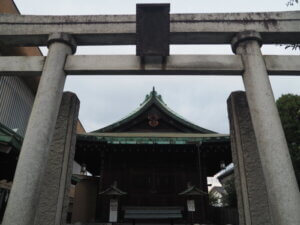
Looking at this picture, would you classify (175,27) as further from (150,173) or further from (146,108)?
(146,108)

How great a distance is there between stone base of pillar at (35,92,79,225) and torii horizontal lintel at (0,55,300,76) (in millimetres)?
679

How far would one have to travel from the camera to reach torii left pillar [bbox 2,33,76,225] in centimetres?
323

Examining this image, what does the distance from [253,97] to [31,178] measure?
3757 mm

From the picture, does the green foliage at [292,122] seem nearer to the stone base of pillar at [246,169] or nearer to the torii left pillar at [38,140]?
the stone base of pillar at [246,169]

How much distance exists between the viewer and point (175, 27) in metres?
4.61

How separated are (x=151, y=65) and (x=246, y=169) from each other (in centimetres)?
249

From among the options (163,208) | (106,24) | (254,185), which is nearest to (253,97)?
(254,185)

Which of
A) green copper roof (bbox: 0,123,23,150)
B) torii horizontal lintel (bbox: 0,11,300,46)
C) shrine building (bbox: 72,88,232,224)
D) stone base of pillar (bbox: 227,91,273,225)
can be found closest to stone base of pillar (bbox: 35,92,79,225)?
green copper roof (bbox: 0,123,23,150)

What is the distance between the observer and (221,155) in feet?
34.5

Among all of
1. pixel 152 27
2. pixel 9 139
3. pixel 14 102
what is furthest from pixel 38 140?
pixel 14 102

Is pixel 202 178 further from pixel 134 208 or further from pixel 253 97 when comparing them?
pixel 253 97

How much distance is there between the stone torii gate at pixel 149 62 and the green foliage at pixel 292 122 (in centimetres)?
1040

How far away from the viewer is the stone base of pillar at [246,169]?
3627 mm

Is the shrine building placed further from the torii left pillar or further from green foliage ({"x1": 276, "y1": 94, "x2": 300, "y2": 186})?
the torii left pillar
